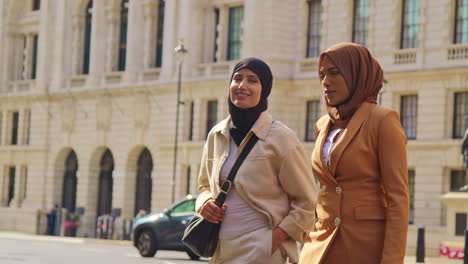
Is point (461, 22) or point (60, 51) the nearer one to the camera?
point (461, 22)

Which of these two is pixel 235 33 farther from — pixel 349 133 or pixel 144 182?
pixel 349 133

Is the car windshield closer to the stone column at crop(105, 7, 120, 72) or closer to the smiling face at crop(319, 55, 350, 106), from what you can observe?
the smiling face at crop(319, 55, 350, 106)

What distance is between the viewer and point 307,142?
48406mm

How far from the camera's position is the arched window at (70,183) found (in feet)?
199

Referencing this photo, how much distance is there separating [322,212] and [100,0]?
2141 inches

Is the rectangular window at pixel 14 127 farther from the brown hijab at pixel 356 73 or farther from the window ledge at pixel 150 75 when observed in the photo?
the brown hijab at pixel 356 73

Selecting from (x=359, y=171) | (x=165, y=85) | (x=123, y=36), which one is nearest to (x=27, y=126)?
(x=123, y=36)

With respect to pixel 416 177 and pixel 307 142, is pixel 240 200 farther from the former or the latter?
pixel 307 142

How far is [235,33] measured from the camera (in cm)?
5238

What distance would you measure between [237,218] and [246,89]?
0.88 metres

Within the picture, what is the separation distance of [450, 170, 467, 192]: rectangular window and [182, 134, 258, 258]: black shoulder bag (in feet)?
118

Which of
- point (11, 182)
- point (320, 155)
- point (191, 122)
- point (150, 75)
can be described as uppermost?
point (150, 75)

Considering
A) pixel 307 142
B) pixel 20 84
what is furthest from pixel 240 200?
pixel 20 84

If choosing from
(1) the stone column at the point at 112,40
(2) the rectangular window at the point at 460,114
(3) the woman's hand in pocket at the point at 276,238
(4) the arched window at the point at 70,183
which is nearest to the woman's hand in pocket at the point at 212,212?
(3) the woman's hand in pocket at the point at 276,238
